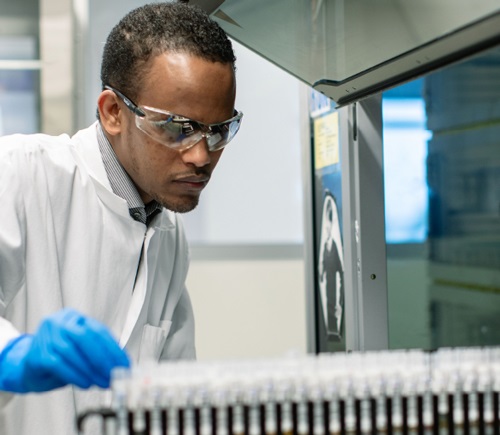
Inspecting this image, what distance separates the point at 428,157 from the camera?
2.65 m

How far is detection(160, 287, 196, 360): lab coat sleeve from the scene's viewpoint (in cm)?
167

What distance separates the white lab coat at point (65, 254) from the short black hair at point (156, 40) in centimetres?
20

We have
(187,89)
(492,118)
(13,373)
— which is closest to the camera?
(13,373)

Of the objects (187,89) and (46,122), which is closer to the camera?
(187,89)

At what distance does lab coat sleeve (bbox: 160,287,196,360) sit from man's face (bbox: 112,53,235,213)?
0.42 m

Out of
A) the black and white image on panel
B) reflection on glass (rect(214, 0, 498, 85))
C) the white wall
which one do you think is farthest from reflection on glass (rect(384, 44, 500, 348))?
reflection on glass (rect(214, 0, 498, 85))

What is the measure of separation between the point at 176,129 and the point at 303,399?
63 cm

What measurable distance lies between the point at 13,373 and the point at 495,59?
6.98ft

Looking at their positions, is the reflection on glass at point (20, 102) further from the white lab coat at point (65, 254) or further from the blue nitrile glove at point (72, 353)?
the blue nitrile glove at point (72, 353)

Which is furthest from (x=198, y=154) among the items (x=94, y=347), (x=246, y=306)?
(x=246, y=306)

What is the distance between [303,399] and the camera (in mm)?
832

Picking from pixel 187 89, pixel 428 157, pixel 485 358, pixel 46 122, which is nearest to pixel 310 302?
pixel 428 157

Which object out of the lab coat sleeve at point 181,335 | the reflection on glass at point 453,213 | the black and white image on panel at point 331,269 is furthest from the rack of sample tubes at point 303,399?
the reflection on glass at point 453,213

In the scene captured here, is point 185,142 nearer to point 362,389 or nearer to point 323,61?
point 323,61
